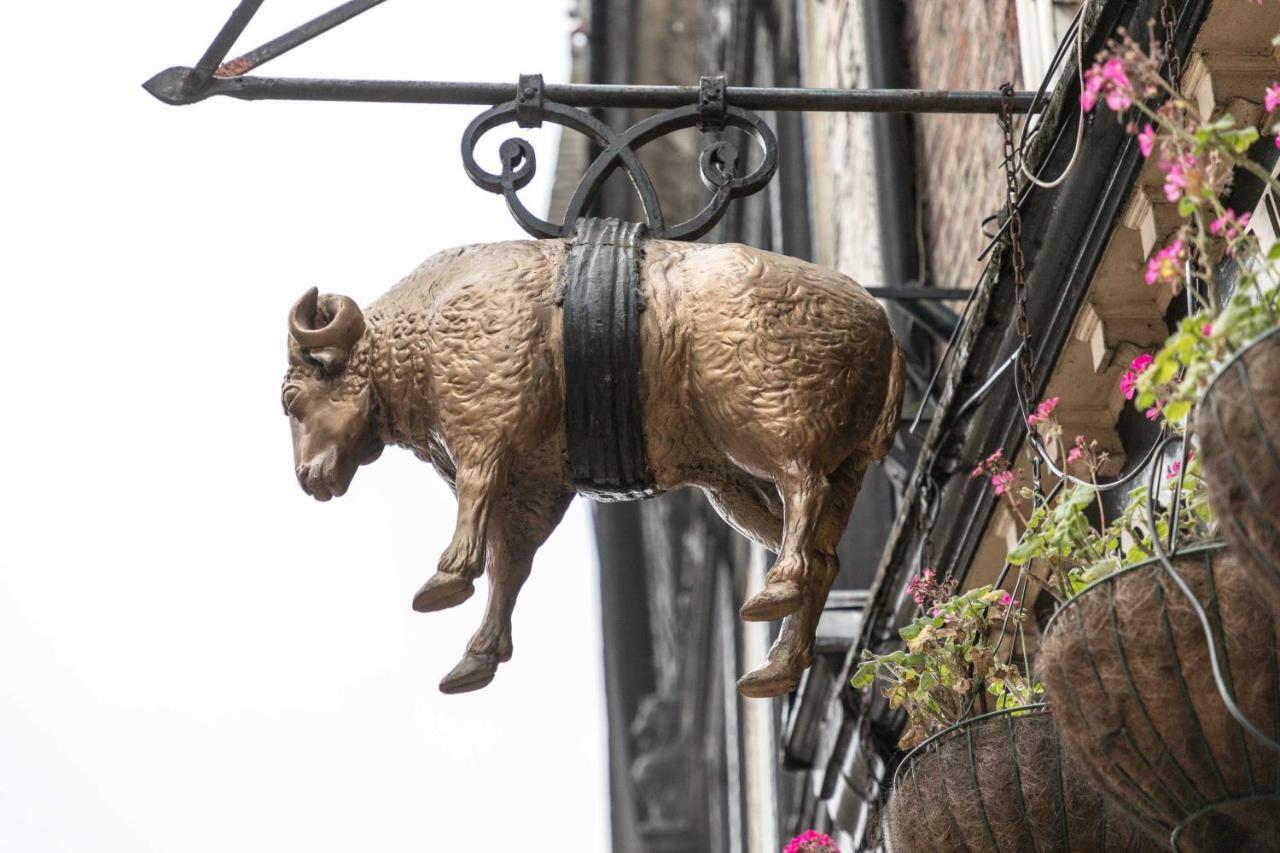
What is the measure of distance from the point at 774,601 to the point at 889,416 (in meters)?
0.47

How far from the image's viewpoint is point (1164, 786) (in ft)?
9.66

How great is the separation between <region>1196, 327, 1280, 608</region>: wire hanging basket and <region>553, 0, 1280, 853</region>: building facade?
123 centimetres

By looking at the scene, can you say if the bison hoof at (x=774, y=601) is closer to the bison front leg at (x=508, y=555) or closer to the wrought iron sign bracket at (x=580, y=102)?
the bison front leg at (x=508, y=555)

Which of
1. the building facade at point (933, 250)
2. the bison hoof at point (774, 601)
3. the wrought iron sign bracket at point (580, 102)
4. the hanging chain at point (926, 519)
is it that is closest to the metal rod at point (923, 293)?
the building facade at point (933, 250)

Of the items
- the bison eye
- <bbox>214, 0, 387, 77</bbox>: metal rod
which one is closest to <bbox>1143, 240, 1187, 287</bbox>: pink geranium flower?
the bison eye

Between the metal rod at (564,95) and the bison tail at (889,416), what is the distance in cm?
73

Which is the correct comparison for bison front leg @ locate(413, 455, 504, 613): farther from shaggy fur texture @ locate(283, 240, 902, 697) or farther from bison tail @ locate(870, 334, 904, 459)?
bison tail @ locate(870, 334, 904, 459)

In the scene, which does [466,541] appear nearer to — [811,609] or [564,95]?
[811,609]

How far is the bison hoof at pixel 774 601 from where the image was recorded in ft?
10.5

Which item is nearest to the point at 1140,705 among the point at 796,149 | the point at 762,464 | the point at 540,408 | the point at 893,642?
the point at 762,464

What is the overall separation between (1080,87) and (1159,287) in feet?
1.48

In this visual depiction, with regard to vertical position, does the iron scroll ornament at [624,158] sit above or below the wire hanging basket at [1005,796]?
above

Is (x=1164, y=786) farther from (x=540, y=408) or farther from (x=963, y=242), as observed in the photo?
(x=963, y=242)

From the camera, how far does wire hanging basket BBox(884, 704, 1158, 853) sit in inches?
136
